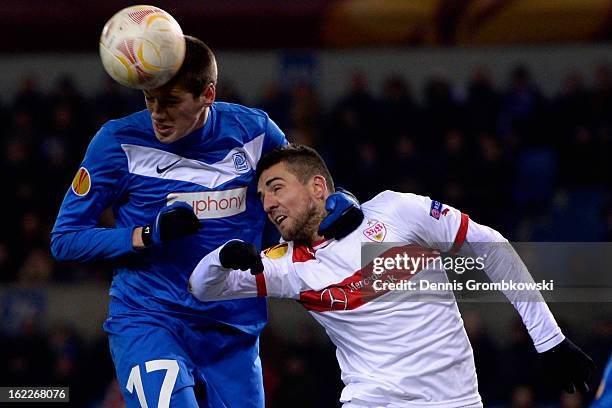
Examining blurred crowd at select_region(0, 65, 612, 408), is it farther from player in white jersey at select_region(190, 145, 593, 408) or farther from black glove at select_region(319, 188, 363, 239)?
black glove at select_region(319, 188, 363, 239)

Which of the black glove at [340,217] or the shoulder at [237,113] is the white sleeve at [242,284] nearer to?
the black glove at [340,217]

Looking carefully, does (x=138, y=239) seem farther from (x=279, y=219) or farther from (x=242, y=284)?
(x=279, y=219)

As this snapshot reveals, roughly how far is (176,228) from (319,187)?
0.67 m

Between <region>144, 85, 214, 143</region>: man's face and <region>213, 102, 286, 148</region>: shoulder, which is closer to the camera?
<region>144, 85, 214, 143</region>: man's face

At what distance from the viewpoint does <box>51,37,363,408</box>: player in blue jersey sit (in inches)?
165

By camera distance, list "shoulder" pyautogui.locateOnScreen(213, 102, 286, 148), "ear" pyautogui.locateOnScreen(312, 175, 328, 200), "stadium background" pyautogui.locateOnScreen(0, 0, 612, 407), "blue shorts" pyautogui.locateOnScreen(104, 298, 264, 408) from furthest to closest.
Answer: "stadium background" pyautogui.locateOnScreen(0, 0, 612, 407) < "shoulder" pyautogui.locateOnScreen(213, 102, 286, 148) < "ear" pyautogui.locateOnScreen(312, 175, 328, 200) < "blue shorts" pyautogui.locateOnScreen(104, 298, 264, 408)

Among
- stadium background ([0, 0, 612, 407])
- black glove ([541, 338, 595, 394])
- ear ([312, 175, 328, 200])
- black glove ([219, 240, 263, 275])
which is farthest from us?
stadium background ([0, 0, 612, 407])

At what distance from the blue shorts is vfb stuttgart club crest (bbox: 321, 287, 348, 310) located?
20.9 inches

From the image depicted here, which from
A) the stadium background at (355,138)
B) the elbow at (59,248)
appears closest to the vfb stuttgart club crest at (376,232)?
the elbow at (59,248)

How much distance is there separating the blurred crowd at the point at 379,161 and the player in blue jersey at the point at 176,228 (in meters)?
A: 4.29

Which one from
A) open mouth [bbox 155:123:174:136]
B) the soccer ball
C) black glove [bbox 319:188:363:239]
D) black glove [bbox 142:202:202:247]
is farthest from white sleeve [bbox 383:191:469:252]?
the soccer ball

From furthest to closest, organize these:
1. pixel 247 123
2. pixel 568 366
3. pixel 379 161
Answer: pixel 379 161
pixel 247 123
pixel 568 366

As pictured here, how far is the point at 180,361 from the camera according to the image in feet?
13.8

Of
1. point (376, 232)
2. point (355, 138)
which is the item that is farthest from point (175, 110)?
point (355, 138)
